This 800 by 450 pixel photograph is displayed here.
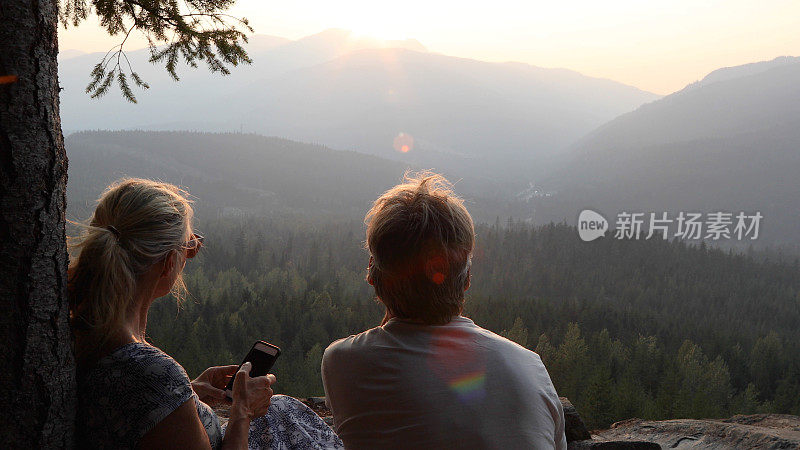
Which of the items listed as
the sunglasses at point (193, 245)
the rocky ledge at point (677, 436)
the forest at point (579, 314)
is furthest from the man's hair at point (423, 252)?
the rocky ledge at point (677, 436)

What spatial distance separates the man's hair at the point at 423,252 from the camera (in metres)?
2.02

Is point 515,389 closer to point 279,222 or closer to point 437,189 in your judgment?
point 437,189

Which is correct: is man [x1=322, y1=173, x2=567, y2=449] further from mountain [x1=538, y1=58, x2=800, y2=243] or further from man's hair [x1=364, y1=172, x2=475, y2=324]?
mountain [x1=538, y1=58, x2=800, y2=243]

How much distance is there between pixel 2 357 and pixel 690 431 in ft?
18.6

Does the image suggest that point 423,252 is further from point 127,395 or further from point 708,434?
point 708,434

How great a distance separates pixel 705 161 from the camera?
12619 cm

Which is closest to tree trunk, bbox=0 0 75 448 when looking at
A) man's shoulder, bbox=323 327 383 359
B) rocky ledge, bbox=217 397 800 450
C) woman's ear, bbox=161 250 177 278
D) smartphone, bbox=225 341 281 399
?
woman's ear, bbox=161 250 177 278

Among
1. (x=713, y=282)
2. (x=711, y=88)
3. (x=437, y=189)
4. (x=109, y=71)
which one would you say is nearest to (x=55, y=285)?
(x=437, y=189)

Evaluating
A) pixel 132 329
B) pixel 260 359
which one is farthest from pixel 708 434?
pixel 132 329

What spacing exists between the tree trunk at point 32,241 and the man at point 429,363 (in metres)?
0.92

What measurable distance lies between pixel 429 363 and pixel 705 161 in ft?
463

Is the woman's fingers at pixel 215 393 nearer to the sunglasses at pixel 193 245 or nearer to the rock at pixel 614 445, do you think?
the sunglasses at pixel 193 245

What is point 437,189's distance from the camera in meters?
2.14

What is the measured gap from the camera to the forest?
54.4ft
